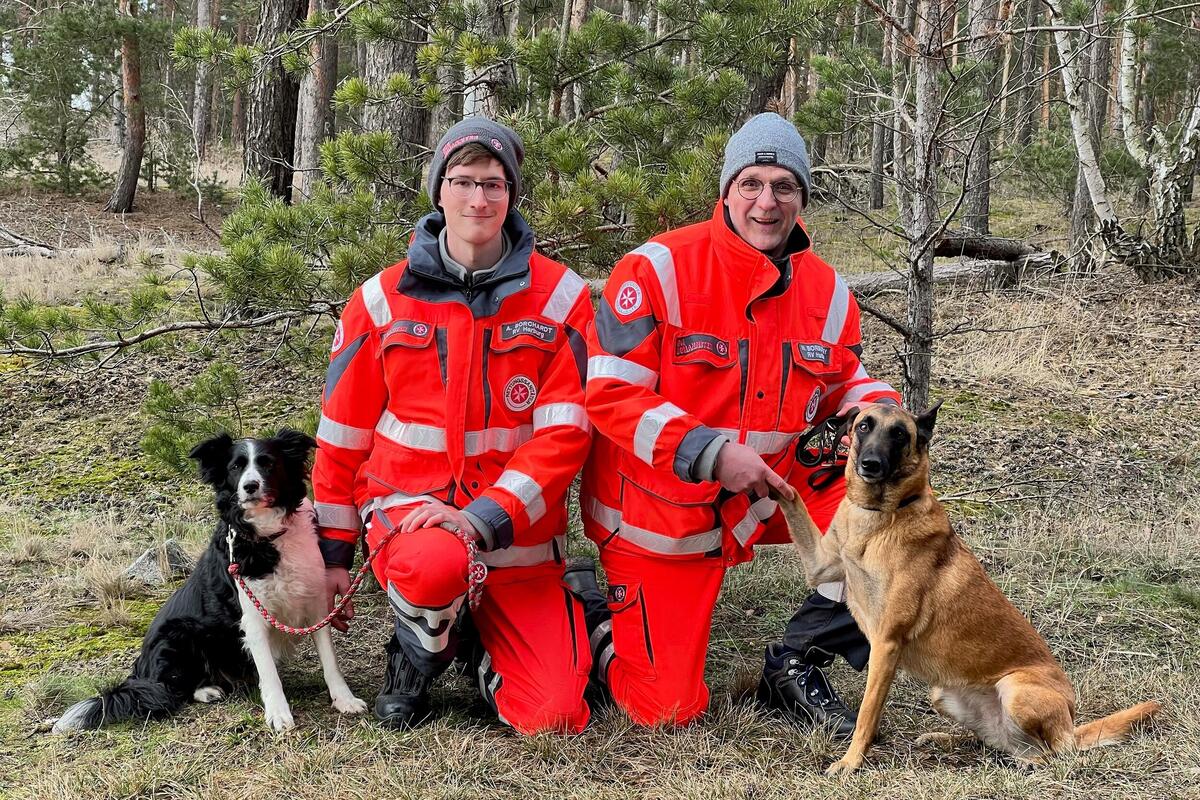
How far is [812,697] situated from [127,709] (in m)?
2.36

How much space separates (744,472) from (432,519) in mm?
1040

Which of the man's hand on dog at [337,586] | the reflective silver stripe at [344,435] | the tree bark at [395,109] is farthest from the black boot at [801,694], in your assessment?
the tree bark at [395,109]

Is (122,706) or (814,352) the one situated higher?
(814,352)

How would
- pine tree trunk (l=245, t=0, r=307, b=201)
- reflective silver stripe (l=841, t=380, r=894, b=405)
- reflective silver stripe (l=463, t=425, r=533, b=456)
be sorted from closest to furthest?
reflective silver stripe (l=463, t=425, r=533, b=456), reflective silver stripe (l=841, t=380, r=894, b=405), pine tree trunk (l=245, t=0, r=307, b=201)

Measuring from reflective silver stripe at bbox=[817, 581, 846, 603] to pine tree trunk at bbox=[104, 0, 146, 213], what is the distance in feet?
50.1

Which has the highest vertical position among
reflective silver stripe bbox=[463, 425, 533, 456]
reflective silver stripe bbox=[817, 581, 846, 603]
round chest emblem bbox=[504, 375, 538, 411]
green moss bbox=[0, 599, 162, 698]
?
round chest emblem bbox=[504, 375, 538, 411]

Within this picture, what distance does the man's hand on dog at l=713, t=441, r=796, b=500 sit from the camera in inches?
124

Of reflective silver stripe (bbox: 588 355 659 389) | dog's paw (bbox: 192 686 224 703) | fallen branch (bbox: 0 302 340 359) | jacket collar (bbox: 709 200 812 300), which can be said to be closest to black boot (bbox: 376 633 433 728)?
dog's paw (bbox: 192 686 224 703)

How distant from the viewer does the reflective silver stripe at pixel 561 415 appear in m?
3.47

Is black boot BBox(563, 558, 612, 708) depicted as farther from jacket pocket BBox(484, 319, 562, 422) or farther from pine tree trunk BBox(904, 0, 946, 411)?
pine tree trunk BBox(904, 0, 946, 411)

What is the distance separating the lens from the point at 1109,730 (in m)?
2.96

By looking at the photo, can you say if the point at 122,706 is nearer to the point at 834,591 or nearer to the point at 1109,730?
the point at 834,591

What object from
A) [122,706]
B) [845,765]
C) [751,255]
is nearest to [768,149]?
[751,255]

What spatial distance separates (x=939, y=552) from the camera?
3.10 m
